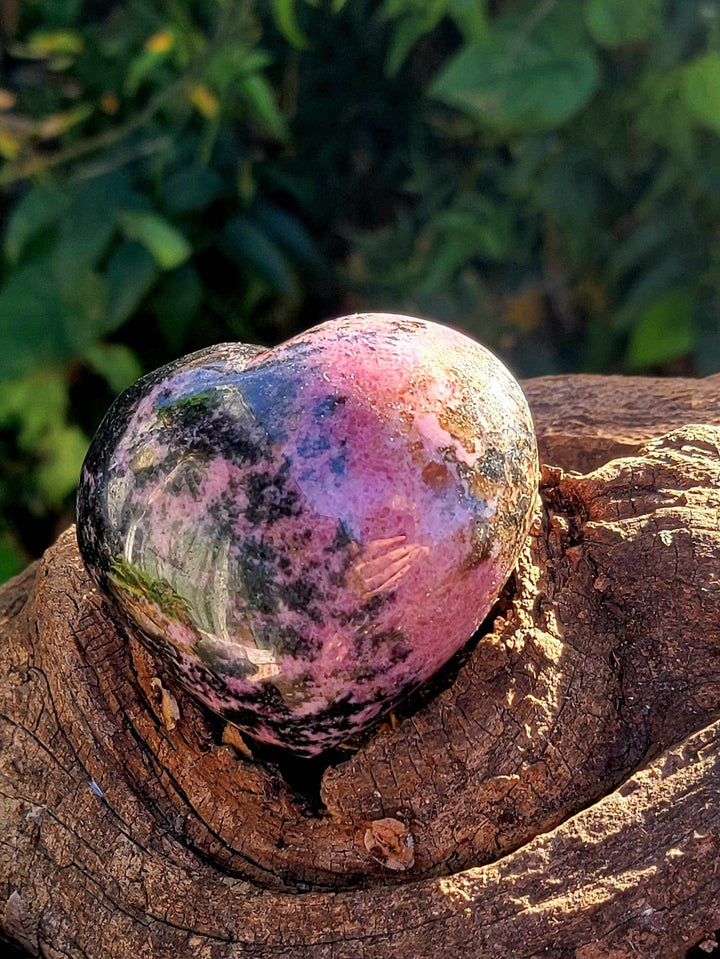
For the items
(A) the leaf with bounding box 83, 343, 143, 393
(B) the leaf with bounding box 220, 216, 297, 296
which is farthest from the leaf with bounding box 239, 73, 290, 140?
(A) the leaf with bounding box 83, 343, 143, 393

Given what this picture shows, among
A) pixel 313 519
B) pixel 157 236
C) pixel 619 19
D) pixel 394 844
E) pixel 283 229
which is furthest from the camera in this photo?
pixel 283 229

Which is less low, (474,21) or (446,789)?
(474,21)

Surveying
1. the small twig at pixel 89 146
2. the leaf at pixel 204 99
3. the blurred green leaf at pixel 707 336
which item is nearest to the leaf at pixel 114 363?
the small twig at pixel 89 146

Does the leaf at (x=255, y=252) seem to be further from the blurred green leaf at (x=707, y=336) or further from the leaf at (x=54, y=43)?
the blurred green leaf at (x=707, y=336)

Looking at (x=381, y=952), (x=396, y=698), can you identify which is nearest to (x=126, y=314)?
(x=396, y=698)

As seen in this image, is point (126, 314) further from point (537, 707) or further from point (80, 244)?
point (537, 707)

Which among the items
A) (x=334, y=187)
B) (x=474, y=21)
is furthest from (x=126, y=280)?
(x=474, y=21)

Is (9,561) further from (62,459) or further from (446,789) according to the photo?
(446,789)
